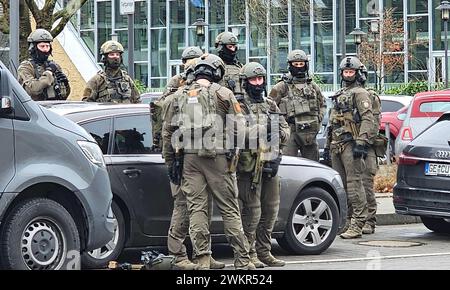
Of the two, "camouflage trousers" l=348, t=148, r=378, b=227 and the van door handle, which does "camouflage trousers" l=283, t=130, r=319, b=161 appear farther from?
the van door handle

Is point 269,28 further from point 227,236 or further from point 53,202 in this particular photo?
point 53,202

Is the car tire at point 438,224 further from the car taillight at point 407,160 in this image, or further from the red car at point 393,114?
the red car at point 393,114

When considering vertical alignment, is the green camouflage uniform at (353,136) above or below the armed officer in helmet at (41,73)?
below

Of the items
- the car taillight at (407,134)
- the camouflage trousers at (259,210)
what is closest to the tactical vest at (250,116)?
the camouflage trousers at (259,210)

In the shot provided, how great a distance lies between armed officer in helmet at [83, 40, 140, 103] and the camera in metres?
12.4

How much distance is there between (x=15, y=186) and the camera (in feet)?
26.8

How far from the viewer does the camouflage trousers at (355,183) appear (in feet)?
42.6

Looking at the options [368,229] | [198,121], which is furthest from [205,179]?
[368,229]

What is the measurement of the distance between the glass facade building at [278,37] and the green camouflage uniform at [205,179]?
28101mm

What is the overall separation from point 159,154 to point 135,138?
0.30 metres

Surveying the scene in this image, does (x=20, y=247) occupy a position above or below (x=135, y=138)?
below

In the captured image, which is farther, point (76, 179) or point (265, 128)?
point (265, 128)

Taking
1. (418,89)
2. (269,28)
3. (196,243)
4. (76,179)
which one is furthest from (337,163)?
(418,89)

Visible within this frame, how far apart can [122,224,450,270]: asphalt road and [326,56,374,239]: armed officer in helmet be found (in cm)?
37
